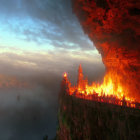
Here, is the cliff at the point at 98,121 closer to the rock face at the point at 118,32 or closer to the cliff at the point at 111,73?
the cliff at the point at 111,73

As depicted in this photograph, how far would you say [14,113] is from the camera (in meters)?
116

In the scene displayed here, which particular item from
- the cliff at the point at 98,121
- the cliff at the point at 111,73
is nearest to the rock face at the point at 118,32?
the cliff at the point at 111,73

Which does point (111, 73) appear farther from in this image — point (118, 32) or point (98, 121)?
point (98, 121)

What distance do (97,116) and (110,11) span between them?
15385 mm

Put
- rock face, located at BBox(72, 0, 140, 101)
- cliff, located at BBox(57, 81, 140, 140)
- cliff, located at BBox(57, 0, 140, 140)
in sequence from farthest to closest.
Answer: rock face, located at BBox(72, 0, 140, 101) < cliff, located at BBox(57, 0, 140, 140) < cliff, located at BBox(57, 81, 140, 140)

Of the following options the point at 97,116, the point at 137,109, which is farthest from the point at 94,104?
the point at 137,109

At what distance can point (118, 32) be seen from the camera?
21578 millimetres

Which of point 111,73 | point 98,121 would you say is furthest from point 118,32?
point 98,121

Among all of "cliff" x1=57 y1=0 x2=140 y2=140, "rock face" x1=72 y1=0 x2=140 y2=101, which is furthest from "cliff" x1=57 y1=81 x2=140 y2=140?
→ "rock face" x1=72 y1=0 x2=140 y2=101

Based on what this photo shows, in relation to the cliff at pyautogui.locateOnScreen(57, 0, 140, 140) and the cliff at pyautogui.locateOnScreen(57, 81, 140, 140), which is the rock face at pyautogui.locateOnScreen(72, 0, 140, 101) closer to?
the cliff at pyautogui.locateOnScreen(57, 0, 140, 140)

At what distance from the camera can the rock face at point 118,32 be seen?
1855 centimetres

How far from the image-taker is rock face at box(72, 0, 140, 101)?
1855cm

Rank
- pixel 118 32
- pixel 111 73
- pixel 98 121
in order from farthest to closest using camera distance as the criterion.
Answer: pixel 111 73
pixel 118 32
pixel 98 121

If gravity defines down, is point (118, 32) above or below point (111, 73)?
above
